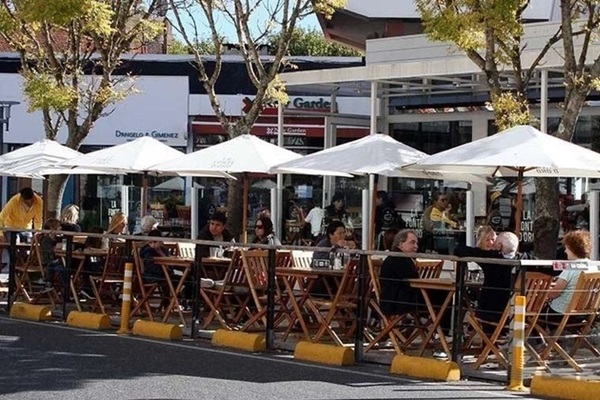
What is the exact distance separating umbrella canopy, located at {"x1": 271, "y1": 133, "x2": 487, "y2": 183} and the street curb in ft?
9.18

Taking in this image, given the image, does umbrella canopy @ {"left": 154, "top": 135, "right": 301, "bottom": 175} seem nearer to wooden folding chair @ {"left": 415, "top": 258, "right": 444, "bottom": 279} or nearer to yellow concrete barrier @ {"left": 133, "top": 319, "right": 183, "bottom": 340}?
yellow concrete barrier @ {"left": 133, "top": 319, "right": 183, "bottom": 340}

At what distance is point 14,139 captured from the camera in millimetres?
37750

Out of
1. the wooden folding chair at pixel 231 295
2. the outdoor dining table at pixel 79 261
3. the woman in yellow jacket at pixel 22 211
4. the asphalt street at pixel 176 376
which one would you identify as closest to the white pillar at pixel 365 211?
the woman in yellow jacket at pixel 22 211

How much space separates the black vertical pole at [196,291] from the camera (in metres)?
14.9

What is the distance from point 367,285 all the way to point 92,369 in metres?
2.97

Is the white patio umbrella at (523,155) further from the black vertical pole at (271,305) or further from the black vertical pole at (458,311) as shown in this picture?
the black vertical pole at (271,305)

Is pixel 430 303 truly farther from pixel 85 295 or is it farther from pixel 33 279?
pixel 33 279

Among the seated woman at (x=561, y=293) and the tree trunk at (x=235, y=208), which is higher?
the tree trunk at (x=235, y=208)

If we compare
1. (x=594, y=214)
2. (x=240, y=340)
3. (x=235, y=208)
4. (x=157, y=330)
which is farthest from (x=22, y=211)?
(x=594, y=214)

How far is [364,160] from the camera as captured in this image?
16.4m

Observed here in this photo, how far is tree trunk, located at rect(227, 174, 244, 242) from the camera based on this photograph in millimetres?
22828

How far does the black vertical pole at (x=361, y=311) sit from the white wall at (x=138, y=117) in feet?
78.9

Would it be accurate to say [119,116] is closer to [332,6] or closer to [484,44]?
[332,6]

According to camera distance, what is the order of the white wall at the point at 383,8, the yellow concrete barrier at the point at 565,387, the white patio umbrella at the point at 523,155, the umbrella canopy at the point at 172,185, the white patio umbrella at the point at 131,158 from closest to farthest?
1. the yellow concrete barrier at the point at 565,387
2. the white patio umbrella at the point at 523,155
3. the white patio umbrella at the point at 131,158
4. the white wall at the point at 383,8
5. the umbrella canopy at the point at 172,185
